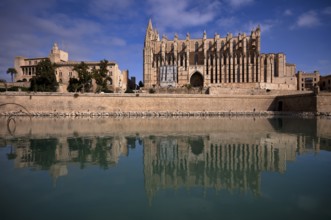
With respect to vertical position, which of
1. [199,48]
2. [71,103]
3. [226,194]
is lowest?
[226,194]

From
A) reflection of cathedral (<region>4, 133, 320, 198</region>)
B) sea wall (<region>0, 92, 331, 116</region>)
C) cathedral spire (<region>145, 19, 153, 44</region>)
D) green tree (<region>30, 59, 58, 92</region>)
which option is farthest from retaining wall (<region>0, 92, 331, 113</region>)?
cathedral spire (<region>145, 19, 153, 44</region>)

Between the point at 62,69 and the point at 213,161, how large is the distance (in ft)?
154

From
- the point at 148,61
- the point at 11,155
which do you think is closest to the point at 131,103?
the point at 148,61

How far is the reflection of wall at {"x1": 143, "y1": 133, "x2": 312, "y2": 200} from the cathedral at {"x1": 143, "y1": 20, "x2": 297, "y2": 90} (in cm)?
3541

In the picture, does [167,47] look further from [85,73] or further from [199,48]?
[85,73]

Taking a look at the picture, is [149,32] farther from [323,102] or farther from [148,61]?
[323,102]

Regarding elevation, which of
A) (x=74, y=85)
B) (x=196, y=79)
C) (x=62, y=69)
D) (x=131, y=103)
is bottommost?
(x=131, y=103)

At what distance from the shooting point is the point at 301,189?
658cm

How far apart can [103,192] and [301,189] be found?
16.2 feet

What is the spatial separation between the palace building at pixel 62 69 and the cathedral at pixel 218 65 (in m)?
5.97

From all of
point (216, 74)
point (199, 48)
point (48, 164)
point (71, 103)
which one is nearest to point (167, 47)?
point (199, 48)

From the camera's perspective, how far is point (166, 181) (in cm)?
750

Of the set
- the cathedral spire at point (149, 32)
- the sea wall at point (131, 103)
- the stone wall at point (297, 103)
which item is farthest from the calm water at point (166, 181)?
the cathedral spire at point (149, 32)

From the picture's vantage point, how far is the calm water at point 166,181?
17.6 feet
